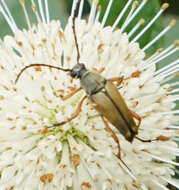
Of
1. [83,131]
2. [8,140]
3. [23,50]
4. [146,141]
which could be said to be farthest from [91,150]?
[23,50]

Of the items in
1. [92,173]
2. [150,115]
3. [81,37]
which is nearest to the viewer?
[92,173]

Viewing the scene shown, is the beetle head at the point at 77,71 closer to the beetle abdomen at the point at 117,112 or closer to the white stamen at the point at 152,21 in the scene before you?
the beetle abdomen at the point at 117,112

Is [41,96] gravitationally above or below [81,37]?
below

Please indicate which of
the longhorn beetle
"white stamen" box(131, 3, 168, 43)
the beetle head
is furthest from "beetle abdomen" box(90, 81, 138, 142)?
"white stamen" box(131, 3, 168, 43)

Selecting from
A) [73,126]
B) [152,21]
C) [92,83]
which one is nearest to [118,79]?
[92,83]

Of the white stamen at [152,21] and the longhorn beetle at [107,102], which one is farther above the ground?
the white stamen at [152,21]

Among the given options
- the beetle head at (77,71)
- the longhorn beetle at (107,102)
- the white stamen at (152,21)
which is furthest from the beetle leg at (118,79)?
the white stamen at (152,21)

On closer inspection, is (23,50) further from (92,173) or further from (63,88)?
(92,173)
